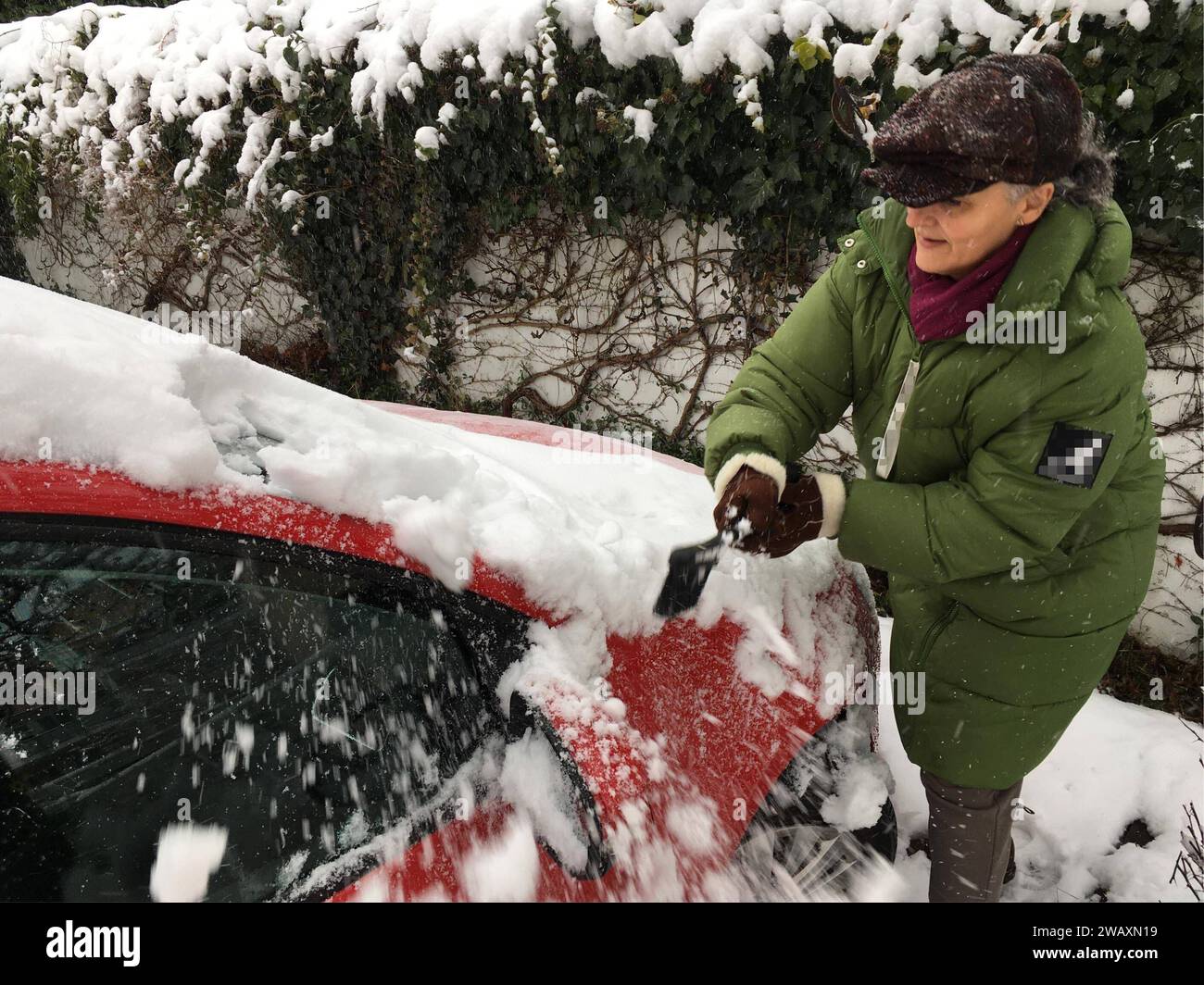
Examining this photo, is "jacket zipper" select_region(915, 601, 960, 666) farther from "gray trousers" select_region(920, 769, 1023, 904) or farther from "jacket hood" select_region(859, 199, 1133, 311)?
"jacket hood" select_region(859, 199, 1133, 311)

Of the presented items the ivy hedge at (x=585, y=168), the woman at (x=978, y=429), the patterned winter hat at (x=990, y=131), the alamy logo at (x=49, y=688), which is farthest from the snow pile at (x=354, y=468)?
the ivy hedge at (x=585, y=168)

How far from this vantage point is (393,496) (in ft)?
4.47

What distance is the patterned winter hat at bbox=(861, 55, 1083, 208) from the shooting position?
1228mm

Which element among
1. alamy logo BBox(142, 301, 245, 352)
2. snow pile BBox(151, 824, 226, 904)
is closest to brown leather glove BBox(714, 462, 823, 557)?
snow pile BBox(151, 824, 226, 904)

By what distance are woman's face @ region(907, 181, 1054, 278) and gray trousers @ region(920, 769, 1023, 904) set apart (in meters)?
1.10

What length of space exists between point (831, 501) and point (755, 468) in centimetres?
15

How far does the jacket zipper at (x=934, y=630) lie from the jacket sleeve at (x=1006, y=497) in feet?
0.82

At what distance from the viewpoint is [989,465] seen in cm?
136

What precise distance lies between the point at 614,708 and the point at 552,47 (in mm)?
3390
